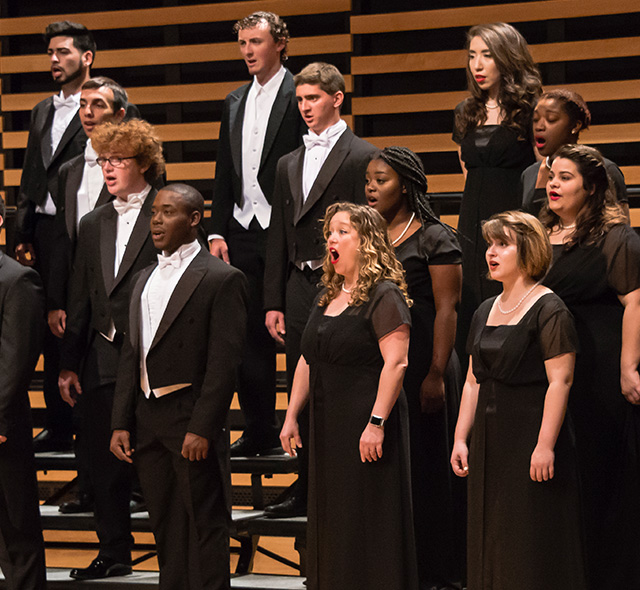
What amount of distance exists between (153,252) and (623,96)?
2.43 metres

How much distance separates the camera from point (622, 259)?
307 centimetres

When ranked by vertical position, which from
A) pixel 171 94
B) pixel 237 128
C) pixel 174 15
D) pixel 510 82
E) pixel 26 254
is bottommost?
pixel 26 254

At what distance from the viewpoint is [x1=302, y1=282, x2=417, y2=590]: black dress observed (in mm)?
3000

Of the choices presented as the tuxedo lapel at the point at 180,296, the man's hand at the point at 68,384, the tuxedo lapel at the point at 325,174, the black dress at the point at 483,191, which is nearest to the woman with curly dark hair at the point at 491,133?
the black dress at the point at 483,191

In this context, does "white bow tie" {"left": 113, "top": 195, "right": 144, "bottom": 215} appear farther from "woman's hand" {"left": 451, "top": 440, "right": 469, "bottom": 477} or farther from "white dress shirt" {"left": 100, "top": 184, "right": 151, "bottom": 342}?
"woman's hand" {"left": 451, "top": 440, "right": 469, "bottom": 477}

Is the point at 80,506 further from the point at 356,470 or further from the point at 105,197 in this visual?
the point at 356,470

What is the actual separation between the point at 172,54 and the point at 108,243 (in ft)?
8.04

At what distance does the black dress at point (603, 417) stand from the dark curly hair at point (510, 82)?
66cm

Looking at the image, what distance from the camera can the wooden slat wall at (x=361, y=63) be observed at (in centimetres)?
507

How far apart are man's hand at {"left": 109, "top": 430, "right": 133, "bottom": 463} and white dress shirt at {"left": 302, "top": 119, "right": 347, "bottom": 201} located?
0.96 meters

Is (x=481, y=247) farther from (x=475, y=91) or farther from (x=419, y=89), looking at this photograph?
(x=419, y=89)

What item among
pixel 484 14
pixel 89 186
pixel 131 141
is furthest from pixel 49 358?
pixel 484 14

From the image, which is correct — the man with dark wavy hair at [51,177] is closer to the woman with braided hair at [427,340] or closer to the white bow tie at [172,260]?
the white bow tie at [172,260]

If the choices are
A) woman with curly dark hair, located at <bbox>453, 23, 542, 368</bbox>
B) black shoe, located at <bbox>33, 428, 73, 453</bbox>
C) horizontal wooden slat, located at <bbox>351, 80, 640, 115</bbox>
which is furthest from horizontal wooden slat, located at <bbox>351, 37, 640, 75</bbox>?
black shoe, located at <bbox>33, 428, 73, 453</bbox>
